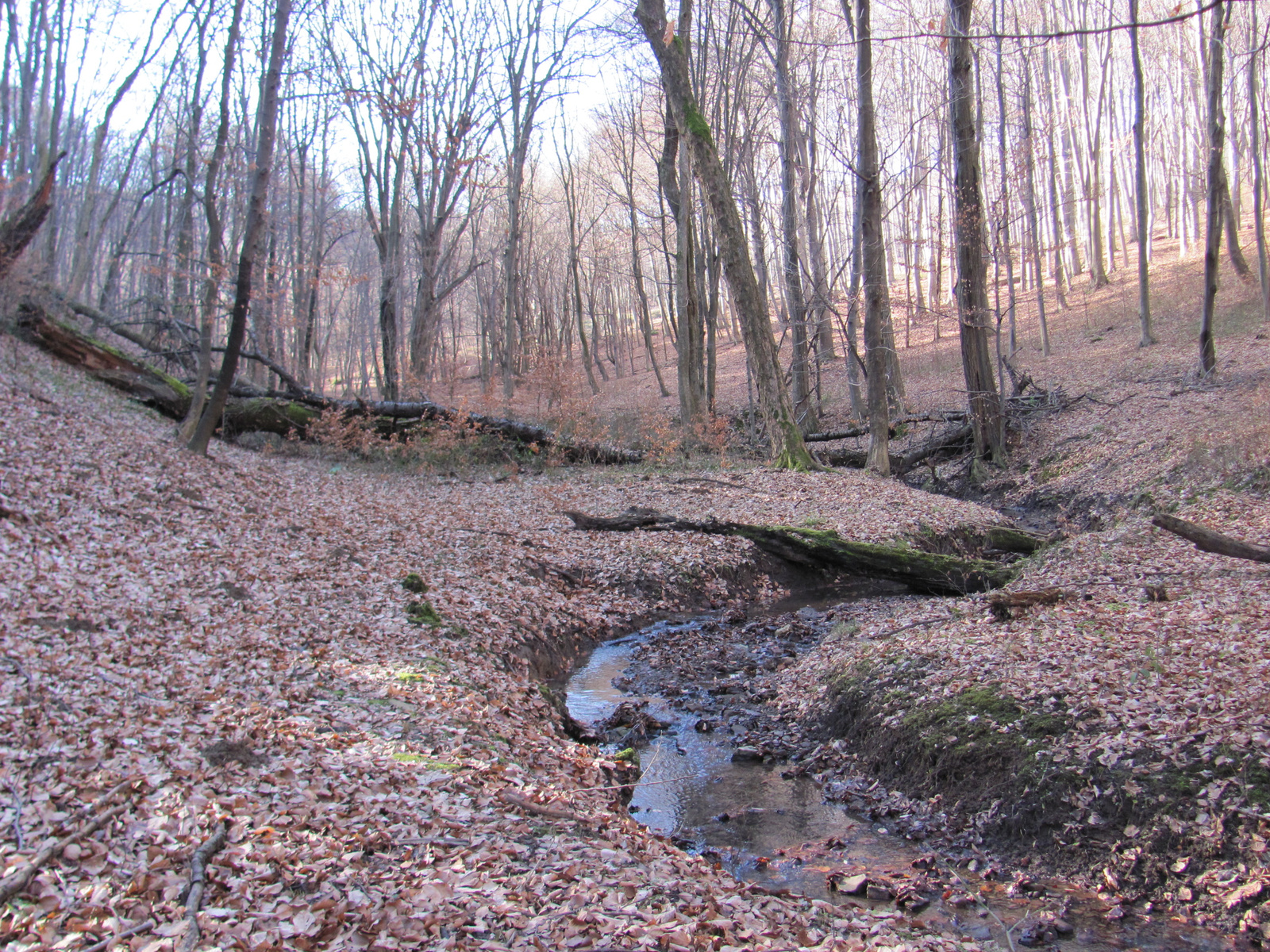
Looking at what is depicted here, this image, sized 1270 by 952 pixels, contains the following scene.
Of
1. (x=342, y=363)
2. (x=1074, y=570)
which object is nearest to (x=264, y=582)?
(x=1074, y=570)

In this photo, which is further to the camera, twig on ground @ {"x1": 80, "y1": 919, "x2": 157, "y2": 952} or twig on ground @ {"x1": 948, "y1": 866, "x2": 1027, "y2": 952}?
twig on ground @ {"x1": 948, "y1": 866, "x2": 1027, "y2": 952}

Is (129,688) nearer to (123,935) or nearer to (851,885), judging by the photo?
(123,935)

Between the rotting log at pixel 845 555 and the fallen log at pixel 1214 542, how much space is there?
227 centimetres

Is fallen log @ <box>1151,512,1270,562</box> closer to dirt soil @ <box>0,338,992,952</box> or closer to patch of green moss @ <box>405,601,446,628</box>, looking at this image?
dirt soil @ <box>0,338,992,952</box>

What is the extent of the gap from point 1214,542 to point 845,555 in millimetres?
4011

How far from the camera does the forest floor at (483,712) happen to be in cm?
298

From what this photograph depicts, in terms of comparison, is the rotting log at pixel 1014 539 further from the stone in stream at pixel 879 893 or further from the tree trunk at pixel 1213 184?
the tree trunk at pixel 1213 184

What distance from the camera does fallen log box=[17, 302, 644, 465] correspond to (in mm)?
12602

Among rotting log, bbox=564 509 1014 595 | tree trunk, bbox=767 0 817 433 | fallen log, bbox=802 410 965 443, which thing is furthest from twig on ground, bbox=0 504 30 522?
fallen log, bbox=802 410 965 443

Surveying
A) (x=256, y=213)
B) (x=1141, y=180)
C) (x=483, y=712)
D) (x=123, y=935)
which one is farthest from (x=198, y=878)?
(x=1141, y=180)

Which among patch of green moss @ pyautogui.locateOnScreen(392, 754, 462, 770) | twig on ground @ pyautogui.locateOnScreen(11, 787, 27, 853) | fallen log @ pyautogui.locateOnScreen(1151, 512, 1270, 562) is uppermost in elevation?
fallen log @ pyautogui.locateOnScreen(1151, 512, 1270, 562)

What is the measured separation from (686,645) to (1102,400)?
43.1 ft

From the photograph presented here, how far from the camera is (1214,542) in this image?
625 cm

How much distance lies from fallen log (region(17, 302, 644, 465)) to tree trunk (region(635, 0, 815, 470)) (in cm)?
357
